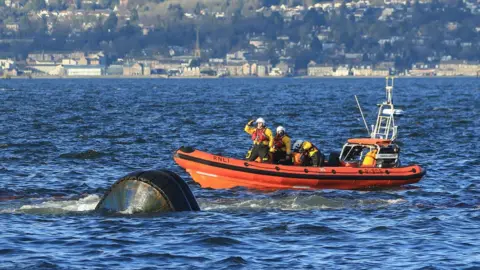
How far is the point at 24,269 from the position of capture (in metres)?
19.8

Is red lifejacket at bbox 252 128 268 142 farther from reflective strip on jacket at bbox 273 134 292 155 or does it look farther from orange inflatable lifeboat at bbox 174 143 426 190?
orange inflatable lifeboat at bbox 174 143 426 190

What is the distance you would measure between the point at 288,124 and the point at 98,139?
61.9ft

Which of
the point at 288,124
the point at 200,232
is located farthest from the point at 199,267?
the point at 288,124

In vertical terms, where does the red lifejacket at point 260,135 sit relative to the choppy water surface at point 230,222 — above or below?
above

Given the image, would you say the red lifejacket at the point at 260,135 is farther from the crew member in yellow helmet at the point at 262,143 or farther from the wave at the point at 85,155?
the wave at the point at 85,155

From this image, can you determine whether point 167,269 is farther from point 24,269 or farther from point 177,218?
point 177,218

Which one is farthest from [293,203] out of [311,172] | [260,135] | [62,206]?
[62,206]

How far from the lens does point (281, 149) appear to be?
30.9m

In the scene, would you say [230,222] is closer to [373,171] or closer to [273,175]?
[273,175]

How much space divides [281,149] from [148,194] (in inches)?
306

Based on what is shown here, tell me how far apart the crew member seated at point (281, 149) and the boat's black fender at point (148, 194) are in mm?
6272

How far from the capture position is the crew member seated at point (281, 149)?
101ft

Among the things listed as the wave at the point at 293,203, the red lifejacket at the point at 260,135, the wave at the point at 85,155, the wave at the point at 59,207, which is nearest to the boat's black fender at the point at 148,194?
the wave at the point at 59,207

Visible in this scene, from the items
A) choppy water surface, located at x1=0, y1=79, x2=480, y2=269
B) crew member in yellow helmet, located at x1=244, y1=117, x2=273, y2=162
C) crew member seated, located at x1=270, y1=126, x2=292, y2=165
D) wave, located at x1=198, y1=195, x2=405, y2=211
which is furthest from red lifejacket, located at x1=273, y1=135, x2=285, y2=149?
wave, located at x1=198, y1=195, x2=405, y2=211
